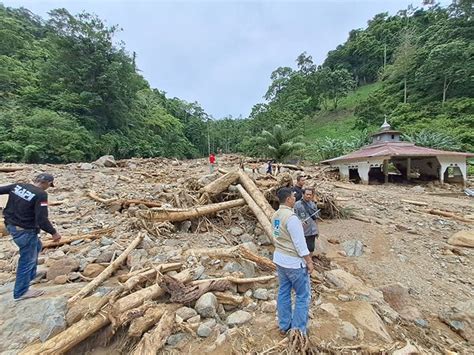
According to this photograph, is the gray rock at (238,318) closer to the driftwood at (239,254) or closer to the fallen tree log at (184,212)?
the driftwood at (239,254)

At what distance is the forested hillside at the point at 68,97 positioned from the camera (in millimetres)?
17375

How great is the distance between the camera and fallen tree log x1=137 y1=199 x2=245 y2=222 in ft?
17.6

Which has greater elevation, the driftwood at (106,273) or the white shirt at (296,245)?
the white shirt at (296,245)

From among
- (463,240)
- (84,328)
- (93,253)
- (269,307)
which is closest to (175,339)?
(84,328)

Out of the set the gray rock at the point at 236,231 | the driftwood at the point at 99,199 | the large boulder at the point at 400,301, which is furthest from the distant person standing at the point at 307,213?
the driftwood at the point at 99,199

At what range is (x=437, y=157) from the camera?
14805mm

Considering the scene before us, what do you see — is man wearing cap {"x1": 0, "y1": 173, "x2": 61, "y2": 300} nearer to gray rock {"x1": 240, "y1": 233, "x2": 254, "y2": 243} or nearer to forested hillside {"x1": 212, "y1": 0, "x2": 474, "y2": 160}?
gray rock {"x1": 240, "y1": 233, "x2": 254, "y2": 243}

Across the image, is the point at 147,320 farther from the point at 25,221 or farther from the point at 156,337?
the point at 25,221

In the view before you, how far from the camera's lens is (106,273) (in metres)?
3.48

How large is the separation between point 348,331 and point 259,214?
326 centimetres

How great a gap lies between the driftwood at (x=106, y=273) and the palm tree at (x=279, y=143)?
1763 centimetres

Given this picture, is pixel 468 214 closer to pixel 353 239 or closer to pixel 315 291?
pixel 353 239

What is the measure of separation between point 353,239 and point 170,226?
4.29 metres

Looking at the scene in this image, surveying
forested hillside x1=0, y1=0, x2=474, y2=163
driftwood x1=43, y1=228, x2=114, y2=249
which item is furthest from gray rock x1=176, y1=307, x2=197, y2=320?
forested hillside x1=0, y1=0, x2=474, y2=163
